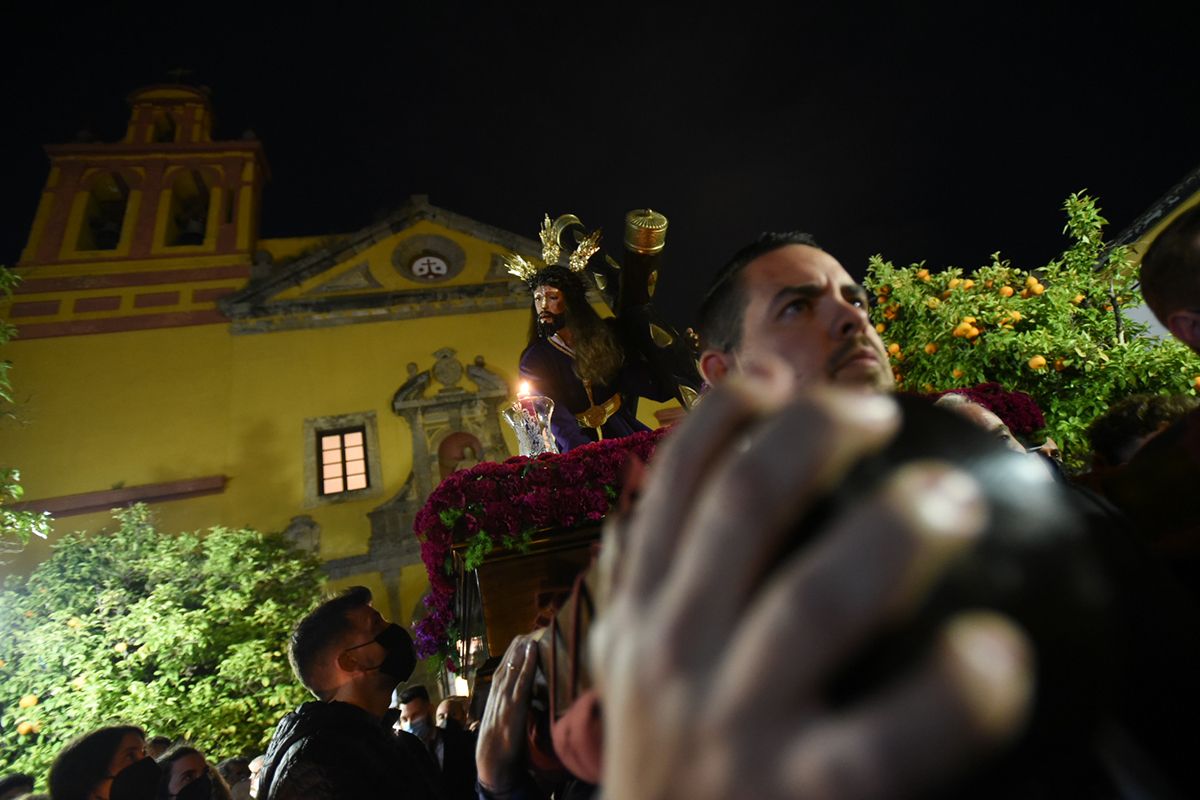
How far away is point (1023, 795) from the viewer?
18.8 inches

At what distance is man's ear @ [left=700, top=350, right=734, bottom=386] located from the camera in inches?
65.7

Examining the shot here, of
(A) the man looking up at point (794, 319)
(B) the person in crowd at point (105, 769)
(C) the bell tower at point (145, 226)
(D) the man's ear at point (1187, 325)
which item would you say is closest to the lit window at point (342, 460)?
(C) the bell tower at point (145, 226)

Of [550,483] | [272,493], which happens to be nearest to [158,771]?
[550,483]

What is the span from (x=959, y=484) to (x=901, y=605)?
113mm

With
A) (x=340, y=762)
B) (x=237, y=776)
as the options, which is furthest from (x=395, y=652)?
(x=237, y=776)

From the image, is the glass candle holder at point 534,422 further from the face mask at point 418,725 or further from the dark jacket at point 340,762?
the face mask at point 418,725

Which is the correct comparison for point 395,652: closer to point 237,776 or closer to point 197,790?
point 197,790

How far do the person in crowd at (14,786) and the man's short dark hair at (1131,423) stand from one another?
26.5 ft

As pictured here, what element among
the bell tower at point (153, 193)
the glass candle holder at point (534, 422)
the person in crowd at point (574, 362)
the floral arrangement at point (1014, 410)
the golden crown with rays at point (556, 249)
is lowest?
the floral arrangement at point (1014, 410)

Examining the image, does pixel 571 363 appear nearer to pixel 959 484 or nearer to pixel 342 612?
pixel 342 612

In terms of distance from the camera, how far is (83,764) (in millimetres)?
3648

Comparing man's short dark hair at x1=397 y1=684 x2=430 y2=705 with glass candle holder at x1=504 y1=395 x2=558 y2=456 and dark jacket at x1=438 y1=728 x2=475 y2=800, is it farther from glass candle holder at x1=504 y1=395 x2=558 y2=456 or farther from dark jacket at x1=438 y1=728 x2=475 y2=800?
dark jacket at x1=438 y1=728 x2=475 y2=800

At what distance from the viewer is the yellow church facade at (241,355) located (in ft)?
51.5

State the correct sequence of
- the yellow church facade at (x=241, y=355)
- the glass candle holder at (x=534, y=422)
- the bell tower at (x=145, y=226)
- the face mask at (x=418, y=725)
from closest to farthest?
the glass candle holder at (x=534, y=422)
the face mask at (x=418, y=725)
the yellow church facade at (x=241, y=355)
the bell tower at (x=145, y=226)
